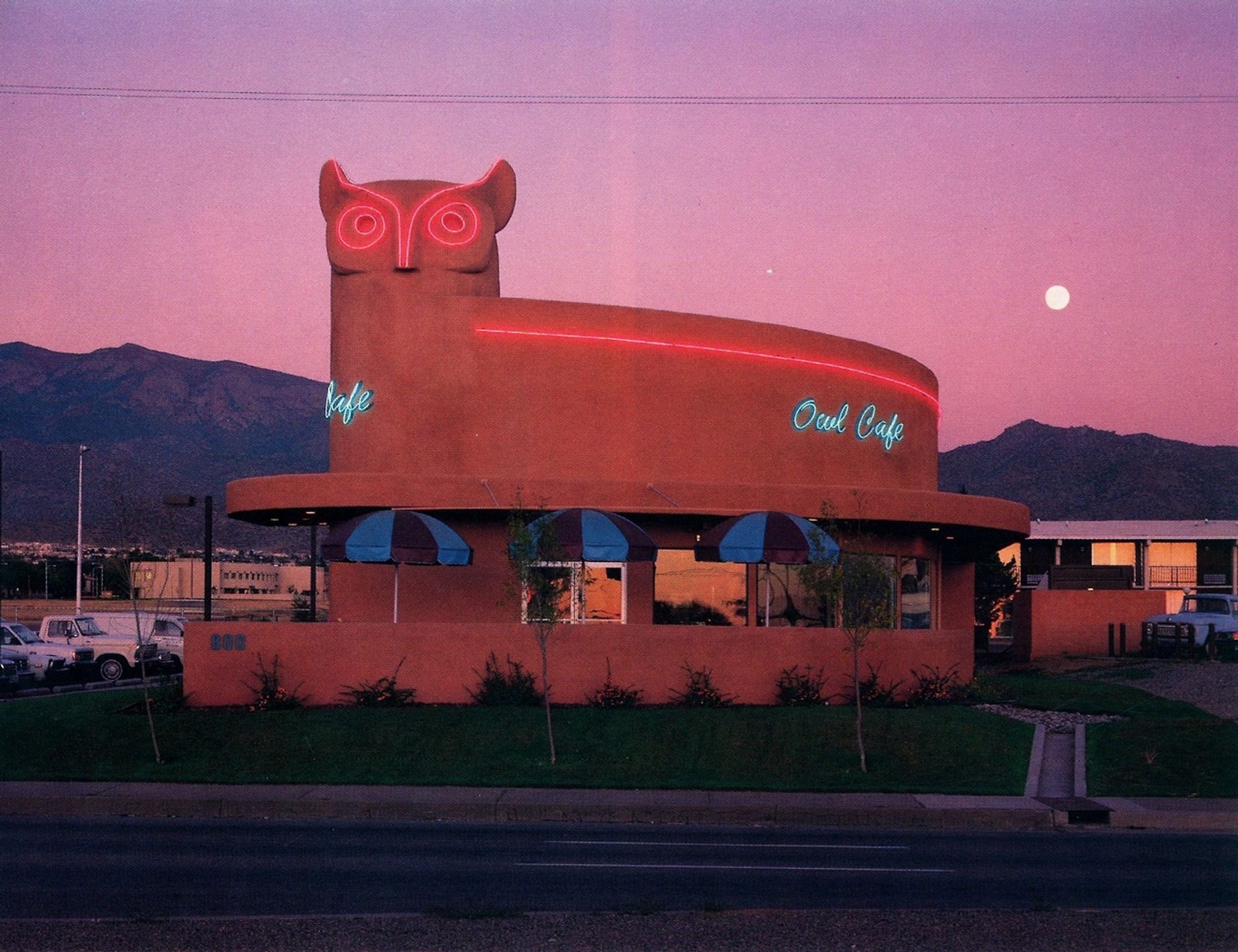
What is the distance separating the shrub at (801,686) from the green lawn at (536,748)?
93 cm

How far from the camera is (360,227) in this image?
3092cm

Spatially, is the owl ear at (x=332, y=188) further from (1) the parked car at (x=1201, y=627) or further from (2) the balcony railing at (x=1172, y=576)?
(2) the balcony railing at (x=1172, y=576)

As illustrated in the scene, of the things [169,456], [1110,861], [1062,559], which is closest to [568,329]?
[1110,861]

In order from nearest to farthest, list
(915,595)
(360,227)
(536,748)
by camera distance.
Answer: (536,748), (360,227), (915,595)

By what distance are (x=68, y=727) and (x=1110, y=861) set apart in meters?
17.6

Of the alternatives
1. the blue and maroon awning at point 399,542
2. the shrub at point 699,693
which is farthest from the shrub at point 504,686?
the shrub at point 699,693

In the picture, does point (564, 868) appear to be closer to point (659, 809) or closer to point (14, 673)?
point (659, 809)

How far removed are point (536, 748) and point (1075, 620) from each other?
26.1 m

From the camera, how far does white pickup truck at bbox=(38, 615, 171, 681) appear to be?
39562 mm

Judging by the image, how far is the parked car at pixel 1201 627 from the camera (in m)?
39.7

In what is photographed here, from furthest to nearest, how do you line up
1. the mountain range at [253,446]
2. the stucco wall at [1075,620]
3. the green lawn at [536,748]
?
1. the mountain range at [253,446]
2. the stucco wall at [1075,620]
3. the green lawn at [536,748]

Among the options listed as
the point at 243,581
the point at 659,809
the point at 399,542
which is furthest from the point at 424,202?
the point at 243,581

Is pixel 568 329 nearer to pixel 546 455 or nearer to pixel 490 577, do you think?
pixel 546 455

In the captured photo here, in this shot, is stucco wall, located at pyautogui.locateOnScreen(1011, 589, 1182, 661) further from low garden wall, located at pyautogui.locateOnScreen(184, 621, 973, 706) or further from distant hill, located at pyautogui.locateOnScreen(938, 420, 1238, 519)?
distant hill, located at pyautogui.locateOnScreen(938, 420, 1238, 519)
